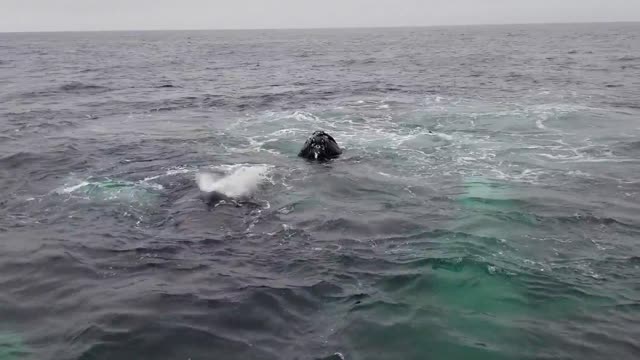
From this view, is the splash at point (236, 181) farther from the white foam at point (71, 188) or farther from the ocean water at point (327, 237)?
the white foam at point (71, 188)

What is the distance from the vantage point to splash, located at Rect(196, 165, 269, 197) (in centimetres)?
1970

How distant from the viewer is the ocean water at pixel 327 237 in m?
11.3

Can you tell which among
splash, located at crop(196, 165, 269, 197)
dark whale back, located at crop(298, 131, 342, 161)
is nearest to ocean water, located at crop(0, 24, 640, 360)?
splash, located at crop(196, 165, 269, 197)

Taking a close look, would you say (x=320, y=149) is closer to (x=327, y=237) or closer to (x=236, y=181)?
(x=236, y=181)

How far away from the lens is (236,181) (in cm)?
2052

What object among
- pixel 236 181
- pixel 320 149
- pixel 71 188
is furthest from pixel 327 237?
pixel 71 188

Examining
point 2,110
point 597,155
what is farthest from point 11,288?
point 2,110

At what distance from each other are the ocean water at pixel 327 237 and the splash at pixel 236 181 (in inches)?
5.1

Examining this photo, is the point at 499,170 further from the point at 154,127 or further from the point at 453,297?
the point at 154,127

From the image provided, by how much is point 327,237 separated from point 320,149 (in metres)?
8.85

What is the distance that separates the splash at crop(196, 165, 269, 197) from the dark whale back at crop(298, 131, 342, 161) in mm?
2647

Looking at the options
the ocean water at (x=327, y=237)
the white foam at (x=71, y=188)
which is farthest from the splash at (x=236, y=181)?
the white foam at (x=71, y=188)

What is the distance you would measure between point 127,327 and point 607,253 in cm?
1285

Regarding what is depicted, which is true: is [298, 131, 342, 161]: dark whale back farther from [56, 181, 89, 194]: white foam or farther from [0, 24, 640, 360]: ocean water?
[56, 181, 89, 194]: white foam
